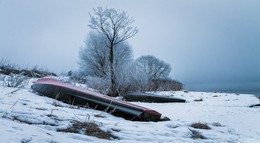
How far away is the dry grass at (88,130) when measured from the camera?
2451 millimetres

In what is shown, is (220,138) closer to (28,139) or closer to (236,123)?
(236,123)

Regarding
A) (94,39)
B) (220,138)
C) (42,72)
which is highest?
(94,39)

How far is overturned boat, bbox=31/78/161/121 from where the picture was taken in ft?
12.6

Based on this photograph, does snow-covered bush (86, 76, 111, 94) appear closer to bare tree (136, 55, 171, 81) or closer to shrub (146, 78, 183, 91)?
shrub (146, 78, 183, 91)

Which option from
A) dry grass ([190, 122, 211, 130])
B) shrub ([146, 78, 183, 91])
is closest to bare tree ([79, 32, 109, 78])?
shrub ([146, 78, 183, 91])

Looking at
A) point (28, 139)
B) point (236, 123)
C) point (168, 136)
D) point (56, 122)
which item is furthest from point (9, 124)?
point (236, 123)

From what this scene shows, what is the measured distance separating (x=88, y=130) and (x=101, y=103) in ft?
5.57

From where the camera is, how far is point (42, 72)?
11344mm

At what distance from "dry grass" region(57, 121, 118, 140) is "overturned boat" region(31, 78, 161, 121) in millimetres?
1169

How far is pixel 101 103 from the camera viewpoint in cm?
425

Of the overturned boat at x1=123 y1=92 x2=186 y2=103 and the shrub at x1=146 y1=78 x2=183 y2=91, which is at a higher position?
the shrub at x1=146 y1=78 x2=183 y2=91

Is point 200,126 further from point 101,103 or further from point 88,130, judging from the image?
point 88,130

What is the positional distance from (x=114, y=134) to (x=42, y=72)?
956 cm

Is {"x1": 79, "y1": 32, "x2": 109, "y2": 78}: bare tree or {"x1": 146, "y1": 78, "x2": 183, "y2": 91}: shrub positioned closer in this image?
{"x1": 146, "y1": 78, "x2": 183, "y2": 91}: shrub
